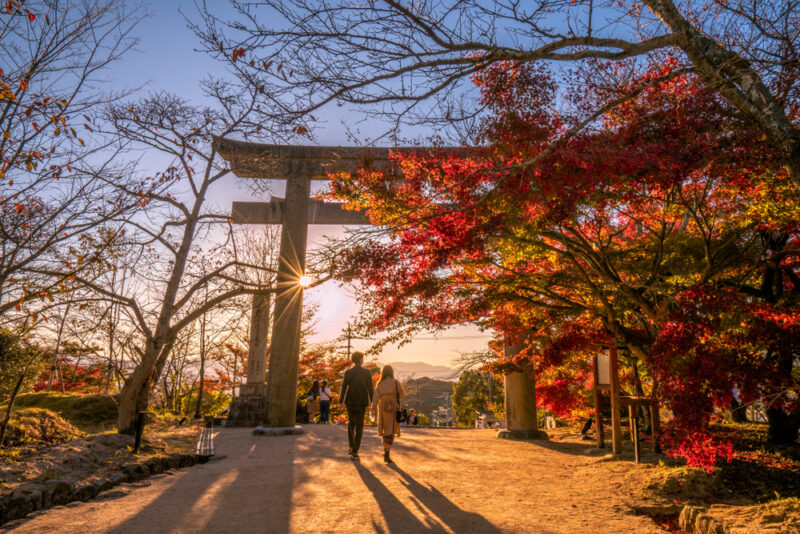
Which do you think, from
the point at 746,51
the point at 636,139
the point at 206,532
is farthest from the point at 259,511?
the point at 746,51

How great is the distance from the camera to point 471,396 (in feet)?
110

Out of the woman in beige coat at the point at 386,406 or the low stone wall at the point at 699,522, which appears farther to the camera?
the woman in beige coat at the point at 386,406

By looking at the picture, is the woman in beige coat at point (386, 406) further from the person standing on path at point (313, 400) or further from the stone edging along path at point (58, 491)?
the person standing on path at point (313, 400)

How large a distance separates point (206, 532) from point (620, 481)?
4855mm

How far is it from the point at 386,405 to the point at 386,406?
0.02 m

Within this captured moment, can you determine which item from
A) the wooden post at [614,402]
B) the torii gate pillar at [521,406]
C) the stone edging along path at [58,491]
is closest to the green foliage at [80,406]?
the stone edging along path at [58,491]

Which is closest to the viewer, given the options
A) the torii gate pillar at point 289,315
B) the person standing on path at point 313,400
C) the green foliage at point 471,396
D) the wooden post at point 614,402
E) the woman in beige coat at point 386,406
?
the woman in beige coat at point 386,406

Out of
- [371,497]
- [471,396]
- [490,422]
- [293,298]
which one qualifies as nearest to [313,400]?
[293,298]

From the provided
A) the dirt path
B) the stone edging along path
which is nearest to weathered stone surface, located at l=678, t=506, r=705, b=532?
the dirt path

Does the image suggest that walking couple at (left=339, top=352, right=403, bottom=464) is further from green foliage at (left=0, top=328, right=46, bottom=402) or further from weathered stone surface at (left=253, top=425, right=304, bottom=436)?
green foliage at (left=0, top=328, right=46, bottom=402)

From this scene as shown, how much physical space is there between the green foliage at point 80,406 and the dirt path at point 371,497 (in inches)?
229

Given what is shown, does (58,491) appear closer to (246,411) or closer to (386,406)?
(386,406)

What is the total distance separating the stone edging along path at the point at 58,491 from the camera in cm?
380

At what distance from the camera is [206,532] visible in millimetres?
3654
